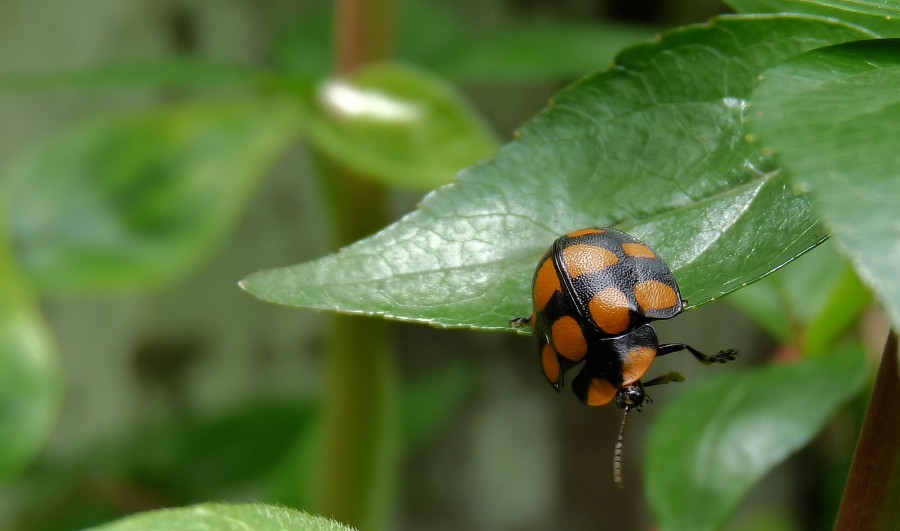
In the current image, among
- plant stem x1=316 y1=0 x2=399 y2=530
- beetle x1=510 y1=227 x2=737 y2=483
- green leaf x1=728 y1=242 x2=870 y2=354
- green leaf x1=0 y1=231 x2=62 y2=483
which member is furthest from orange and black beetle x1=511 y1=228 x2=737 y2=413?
green leaf x1=0 y1=231 x2=62 y2=483

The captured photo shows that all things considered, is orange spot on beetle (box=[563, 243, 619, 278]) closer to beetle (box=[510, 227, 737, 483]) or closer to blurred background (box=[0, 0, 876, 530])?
beetle (box=[510, 227, 737, 483])

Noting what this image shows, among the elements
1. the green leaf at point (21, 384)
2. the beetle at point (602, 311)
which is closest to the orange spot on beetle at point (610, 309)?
the beetle at point (602, 311)

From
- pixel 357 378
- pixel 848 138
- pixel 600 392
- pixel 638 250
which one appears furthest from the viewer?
pixel 357 378

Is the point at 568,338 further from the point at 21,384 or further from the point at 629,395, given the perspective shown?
the point at 21,384

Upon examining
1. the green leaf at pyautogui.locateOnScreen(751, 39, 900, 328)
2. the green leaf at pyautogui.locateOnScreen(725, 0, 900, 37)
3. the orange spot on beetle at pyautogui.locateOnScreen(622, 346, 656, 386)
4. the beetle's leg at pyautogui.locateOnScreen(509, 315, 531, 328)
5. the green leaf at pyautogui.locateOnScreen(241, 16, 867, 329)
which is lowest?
the orange spot on beetle at pyautogui.locateOnScreen(622, 346, 656, 386)

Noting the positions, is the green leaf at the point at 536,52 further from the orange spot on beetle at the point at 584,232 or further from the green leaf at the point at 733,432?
the orange spot on beetle at the point at 584,232

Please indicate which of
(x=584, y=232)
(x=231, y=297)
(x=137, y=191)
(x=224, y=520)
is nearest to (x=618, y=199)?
(x=584, y=232)

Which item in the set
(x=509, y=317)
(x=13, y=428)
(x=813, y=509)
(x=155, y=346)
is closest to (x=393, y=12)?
(x=13, y=428)
